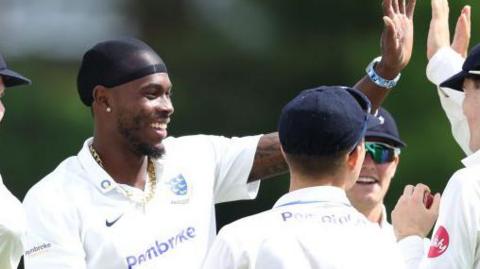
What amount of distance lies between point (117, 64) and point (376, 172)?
4.58 feet

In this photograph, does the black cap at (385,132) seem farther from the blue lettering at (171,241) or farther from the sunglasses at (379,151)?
the blue lettering at (171,241)

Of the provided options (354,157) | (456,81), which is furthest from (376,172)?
(354,157)

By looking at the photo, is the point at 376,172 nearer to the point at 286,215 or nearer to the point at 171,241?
the point at 171,241

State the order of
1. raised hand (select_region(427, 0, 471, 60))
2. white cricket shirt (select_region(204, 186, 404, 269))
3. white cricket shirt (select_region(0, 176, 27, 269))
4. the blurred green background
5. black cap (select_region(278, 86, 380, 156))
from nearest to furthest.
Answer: white cricket shirt (select_region(204, 186, 404, 269)) < black cap (select_region(278, 86, 380, 156)) < white cricket shirt (select_region(0, 176, 27, 269)) < raised hand (select_region(427, 0, 471, 60)) < the blurred green background

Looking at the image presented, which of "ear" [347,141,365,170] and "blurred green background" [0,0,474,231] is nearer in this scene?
"ear" [347,141,365,170]

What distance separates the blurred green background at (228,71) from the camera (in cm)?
1430

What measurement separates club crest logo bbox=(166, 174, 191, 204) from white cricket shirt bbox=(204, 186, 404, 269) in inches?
46.1

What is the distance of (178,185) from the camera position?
7.54m

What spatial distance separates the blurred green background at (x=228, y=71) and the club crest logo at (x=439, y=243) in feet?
22.2

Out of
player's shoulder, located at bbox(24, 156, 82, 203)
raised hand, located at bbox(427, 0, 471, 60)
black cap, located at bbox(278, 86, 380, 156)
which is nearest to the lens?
black cap, located at bbox(278, 86, 380, 156)

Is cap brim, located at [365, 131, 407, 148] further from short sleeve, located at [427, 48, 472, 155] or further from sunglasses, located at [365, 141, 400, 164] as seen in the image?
short sleeve, located at [427, 48, 472, 155]

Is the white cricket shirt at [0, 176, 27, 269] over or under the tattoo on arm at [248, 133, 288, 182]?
under

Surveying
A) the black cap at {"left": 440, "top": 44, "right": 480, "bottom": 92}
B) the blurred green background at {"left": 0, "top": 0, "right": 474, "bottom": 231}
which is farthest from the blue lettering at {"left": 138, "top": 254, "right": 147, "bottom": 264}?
the blurred green background at {"left": 0, "top": 0, "right": 474, "bottom": 231}

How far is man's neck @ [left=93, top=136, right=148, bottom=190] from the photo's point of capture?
7523mm
